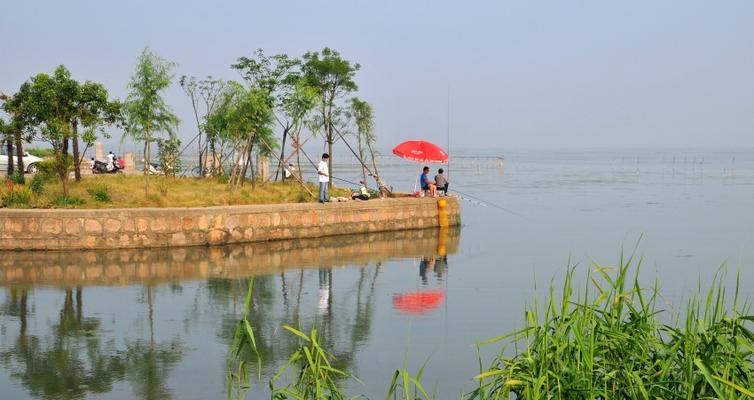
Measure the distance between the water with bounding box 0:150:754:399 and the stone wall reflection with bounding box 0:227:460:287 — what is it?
39 millimetres

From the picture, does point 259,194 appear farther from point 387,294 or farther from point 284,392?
point 284,392

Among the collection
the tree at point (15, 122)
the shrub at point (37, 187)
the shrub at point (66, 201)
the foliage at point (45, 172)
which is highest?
the tree at point (15, 122)

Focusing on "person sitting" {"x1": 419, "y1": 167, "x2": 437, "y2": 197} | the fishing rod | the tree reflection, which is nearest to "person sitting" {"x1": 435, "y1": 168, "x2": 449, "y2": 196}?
"person sitting" {"x1": 419, "y1": 167, "x2": 437, "y2": 197}

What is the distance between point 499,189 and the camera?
4909 cm

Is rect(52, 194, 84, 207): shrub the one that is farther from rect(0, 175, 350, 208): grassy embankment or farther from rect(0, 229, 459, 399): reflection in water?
rect(0, 229, 459, 399): reflection in water

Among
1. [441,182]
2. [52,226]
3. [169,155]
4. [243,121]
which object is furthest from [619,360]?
[169,155]

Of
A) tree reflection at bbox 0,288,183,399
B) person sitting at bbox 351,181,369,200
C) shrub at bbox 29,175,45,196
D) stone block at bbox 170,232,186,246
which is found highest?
shrub at bbox 29,175,45,196

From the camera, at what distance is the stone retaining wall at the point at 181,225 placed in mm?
19266

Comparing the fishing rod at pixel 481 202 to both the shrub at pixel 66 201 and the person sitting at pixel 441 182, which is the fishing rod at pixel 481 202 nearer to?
the person sitting at pixel 441 182

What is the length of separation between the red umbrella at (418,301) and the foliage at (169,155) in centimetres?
1582

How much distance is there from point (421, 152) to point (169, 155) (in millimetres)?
8497

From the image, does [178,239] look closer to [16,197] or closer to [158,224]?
[158,224]

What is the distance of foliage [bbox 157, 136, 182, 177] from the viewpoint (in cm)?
3012

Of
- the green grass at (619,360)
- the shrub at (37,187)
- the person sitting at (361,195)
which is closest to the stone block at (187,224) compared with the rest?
the shrub at (37,187)
